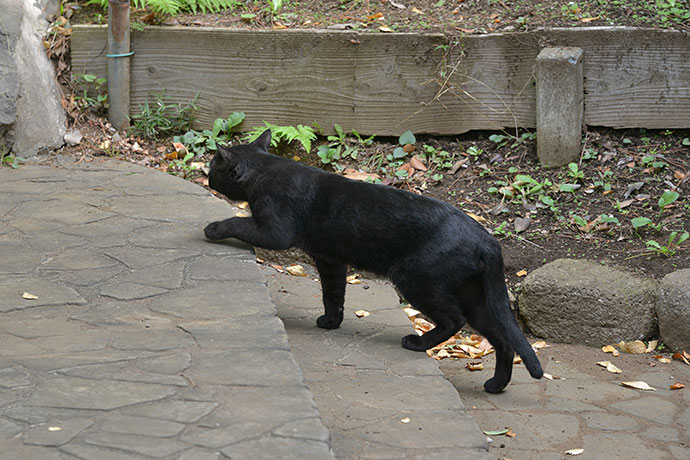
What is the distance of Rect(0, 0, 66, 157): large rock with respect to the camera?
6.49 m

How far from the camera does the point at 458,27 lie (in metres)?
7.39

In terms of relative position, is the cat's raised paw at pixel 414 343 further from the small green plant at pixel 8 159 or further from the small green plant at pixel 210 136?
the small green plant at pixel 8 159

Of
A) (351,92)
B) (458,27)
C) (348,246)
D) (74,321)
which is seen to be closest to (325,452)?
(74,321)

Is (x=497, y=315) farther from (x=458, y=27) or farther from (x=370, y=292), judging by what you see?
(x=458, y=27)

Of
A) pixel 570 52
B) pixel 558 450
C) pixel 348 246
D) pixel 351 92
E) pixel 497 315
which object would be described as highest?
pixel 570 52

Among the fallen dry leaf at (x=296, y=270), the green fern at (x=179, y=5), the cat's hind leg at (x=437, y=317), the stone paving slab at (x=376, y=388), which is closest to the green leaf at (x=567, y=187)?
the stone paving slab at (x=376, y=388)

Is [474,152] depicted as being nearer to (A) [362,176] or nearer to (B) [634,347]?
(A) [362,176]

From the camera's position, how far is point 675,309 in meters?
5.45

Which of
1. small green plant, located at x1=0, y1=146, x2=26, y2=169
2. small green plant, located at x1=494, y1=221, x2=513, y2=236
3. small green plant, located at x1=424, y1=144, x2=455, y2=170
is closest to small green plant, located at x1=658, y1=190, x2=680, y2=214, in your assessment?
small green plant, located at x1=494, y1=221, x2=513, y2=236

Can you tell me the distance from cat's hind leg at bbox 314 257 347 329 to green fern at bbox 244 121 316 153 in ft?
7.17

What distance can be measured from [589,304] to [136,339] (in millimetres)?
3430

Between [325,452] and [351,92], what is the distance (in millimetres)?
5043

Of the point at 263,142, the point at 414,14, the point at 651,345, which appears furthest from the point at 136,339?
the point at 414,14

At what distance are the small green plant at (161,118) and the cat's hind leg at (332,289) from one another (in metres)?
3.06
